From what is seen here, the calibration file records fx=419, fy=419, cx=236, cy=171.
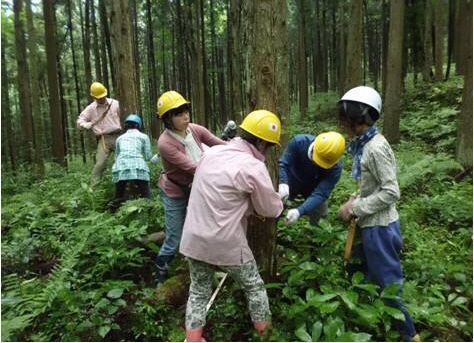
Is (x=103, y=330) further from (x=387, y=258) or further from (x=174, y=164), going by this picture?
(x=387, y=258)

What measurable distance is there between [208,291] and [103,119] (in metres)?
5.23

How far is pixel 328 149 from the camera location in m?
3.87

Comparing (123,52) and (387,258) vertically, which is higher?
(123,52)

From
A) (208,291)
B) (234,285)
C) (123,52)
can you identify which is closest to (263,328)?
(208,291)

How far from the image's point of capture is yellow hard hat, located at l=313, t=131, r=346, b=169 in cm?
387

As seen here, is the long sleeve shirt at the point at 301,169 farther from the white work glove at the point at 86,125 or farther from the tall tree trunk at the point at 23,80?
the tall tree trunk at the point at 23,80

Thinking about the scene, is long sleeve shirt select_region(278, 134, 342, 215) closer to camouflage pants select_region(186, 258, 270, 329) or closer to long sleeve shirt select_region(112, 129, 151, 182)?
camouflage pants select_region(186, 258, 270, 329)

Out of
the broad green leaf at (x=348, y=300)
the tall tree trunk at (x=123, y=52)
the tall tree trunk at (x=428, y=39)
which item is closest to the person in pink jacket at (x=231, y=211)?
the broad green leaf at (x=348, y=300)

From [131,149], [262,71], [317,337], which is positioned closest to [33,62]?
[131,149]

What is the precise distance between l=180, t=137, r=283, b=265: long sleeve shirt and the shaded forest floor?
2.28 feet

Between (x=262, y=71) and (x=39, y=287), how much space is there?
9.86 ft

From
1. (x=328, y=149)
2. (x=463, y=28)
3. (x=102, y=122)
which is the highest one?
(x=463, y=28)

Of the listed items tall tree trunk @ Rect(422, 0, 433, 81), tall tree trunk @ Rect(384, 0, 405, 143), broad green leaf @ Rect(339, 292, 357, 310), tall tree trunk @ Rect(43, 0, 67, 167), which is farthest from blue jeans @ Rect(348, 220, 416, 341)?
tall tree trunk @ Rect(422, 0, 433, 81)

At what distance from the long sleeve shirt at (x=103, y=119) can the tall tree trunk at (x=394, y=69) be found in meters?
6.25
